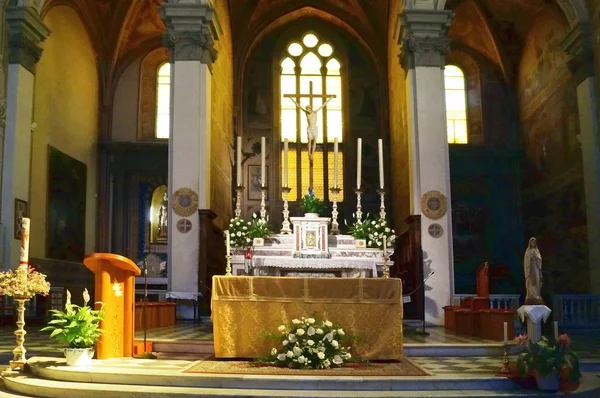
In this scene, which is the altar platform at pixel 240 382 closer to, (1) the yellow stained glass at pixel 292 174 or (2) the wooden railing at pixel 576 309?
(2) the wooden railing at pixel 576 309

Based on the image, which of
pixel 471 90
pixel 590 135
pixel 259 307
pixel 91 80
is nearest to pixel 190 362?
pixel 259 307

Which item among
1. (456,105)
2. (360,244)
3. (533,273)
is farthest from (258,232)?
(456,105)

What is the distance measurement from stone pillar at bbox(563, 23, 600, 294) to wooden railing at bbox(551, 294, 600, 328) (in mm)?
601

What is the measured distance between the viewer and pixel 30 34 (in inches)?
569

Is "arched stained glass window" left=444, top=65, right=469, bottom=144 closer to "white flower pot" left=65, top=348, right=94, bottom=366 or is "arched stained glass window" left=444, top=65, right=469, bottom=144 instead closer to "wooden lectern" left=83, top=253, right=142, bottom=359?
"wooden lectern" left=83, top=253, right=142, bottom=359

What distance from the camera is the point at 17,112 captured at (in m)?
14.0

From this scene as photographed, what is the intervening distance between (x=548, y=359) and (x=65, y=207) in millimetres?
13758

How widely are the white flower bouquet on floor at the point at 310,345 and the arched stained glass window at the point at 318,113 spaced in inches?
458

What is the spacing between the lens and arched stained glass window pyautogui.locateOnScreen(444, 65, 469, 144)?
2020cm

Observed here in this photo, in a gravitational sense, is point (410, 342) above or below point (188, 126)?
below

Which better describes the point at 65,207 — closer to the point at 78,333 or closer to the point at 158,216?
the point at 158,216

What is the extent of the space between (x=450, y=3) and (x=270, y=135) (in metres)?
6.24

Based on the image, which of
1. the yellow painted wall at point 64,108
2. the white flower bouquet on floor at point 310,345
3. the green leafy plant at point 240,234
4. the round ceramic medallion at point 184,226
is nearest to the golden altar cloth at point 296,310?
the white flower bouquet on floor at point 310,345

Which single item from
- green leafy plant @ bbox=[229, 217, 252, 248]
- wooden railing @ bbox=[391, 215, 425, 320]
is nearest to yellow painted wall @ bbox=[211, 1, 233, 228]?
green leafy plant @ bbox=[229, 217, 252, 248]
